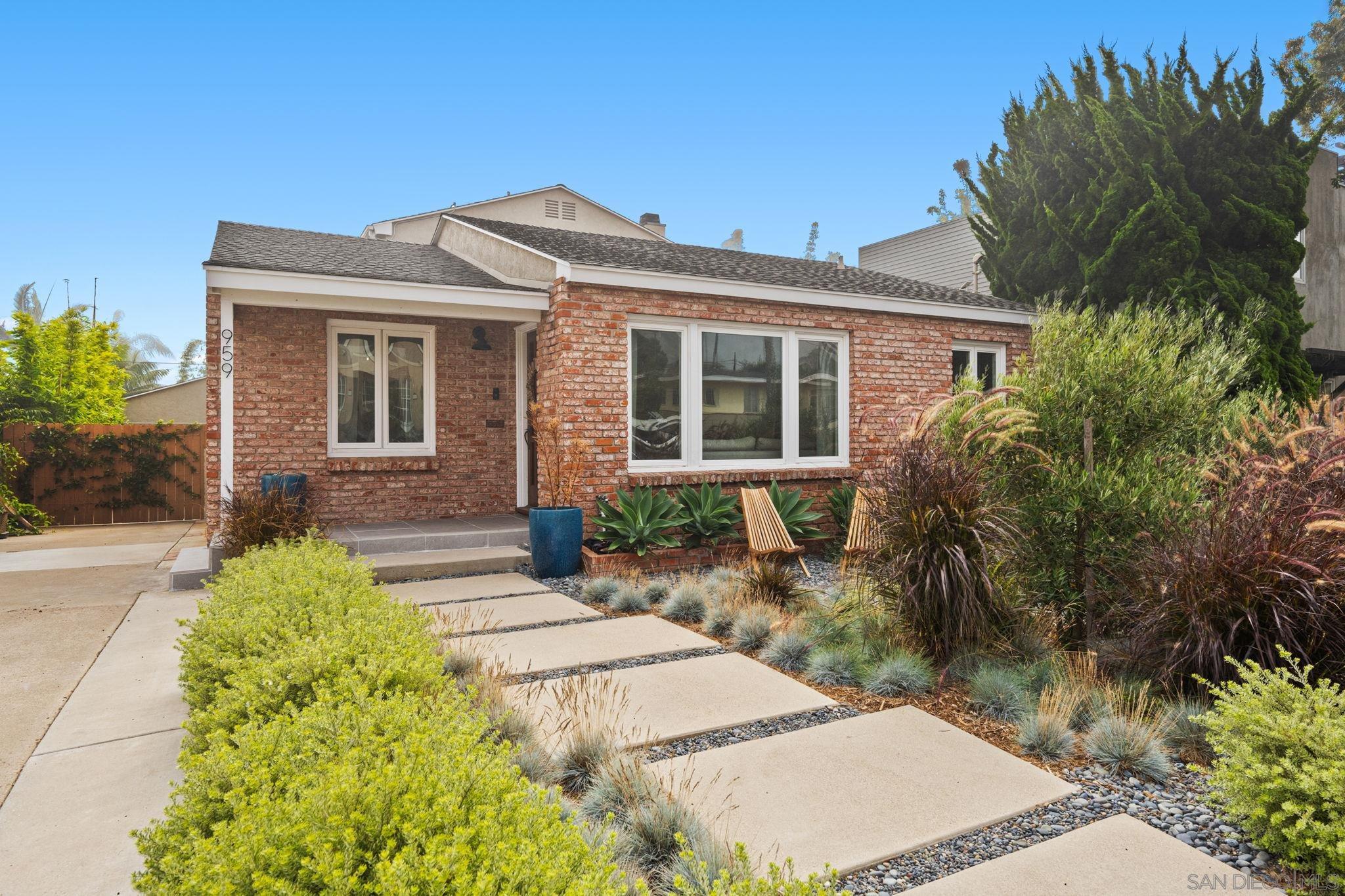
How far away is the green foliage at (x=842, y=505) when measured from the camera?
873 cm

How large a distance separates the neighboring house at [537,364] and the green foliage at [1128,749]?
4.52 meters

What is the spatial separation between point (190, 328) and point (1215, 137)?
49623mm

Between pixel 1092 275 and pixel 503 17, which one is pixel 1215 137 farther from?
pixel 503 17

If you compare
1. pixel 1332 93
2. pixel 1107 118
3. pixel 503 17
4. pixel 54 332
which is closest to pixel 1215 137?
pixel 1107 118

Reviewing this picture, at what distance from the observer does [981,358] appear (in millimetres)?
10680

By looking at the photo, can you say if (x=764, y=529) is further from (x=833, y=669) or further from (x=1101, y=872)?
(x=1101, y=872)

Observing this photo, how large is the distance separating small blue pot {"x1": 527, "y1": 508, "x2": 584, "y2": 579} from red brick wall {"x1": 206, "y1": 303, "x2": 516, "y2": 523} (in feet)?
8.45

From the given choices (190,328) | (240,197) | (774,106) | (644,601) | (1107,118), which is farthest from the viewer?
(190,328)

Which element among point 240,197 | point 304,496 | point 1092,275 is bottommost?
point 304,496

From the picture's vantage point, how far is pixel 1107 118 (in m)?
11.1

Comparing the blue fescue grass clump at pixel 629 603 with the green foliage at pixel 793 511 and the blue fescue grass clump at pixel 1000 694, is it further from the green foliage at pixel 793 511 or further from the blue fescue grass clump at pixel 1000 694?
the blue fescue grass clump at pixel 1000 694

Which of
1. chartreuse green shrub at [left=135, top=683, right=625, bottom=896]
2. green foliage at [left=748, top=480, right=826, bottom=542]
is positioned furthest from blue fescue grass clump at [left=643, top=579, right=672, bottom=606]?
chartreuse green shrub at [left=135, top=683, right=625, bottom=896]

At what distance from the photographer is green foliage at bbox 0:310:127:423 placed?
43.0ft

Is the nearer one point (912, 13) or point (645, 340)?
point (645, 340)
